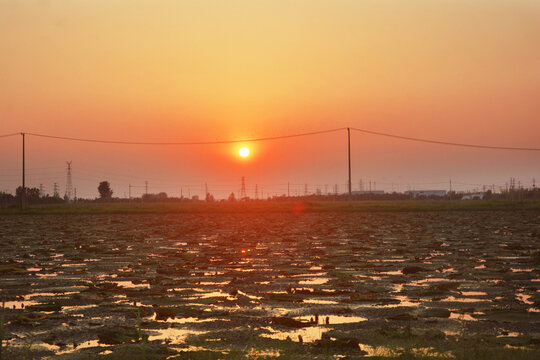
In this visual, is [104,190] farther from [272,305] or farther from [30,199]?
[272,305]

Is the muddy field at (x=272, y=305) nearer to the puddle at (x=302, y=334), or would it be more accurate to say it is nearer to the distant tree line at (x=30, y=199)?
the puddle at (x=302, y=334)

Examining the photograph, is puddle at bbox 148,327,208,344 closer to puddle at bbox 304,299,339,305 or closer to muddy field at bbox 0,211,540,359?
muddy field at bbox 0,211,540,359

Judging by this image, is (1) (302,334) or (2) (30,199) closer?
(1) (302,334)

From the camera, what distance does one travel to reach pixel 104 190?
128 m

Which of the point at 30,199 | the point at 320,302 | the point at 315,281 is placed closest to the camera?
the point at 320,302

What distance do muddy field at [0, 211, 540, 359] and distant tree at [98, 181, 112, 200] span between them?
119 meters

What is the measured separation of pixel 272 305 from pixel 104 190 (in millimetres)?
126476

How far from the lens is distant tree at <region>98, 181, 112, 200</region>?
12719 cm

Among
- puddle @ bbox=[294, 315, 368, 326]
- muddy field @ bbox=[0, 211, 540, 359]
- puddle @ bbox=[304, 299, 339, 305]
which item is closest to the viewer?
muddy field @ bbox=[0, 211, 540, 359]

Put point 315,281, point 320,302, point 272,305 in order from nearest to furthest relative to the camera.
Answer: point 272,305 → point 320,302 → point 315,281

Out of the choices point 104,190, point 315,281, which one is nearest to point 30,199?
point 104,190

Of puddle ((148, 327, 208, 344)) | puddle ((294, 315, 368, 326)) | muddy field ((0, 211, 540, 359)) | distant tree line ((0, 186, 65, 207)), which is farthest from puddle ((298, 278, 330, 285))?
distant tree line ((0, 186, 65, 207))

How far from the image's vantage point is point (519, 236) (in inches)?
667

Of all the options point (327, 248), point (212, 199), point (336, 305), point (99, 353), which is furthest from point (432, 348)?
point (212, 199)
